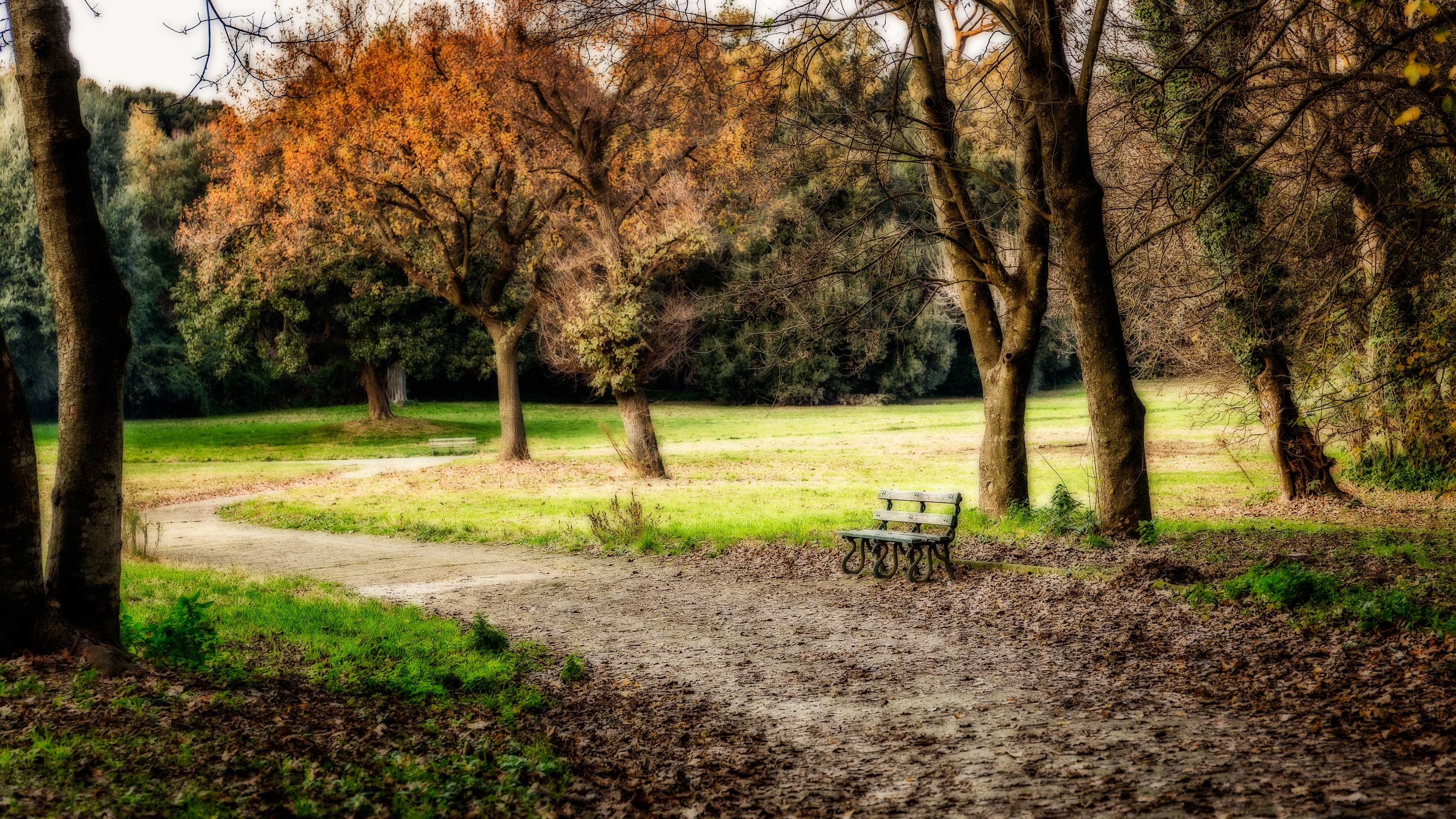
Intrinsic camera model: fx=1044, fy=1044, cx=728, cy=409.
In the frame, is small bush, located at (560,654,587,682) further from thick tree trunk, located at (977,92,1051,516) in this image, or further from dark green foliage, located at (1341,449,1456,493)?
dark green foliage, located at (1341,449,1456,493)

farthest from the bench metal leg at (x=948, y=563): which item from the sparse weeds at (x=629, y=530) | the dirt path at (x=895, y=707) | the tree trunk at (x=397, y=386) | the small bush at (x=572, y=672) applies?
the tree trunk at (x=397, y=386)

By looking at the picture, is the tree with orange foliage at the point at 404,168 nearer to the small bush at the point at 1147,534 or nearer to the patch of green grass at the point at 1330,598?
the small bush at the point at 1147,534

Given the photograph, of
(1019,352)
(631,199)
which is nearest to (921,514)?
(1019,352)

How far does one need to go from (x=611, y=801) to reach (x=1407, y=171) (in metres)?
12.0

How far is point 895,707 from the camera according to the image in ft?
20.6

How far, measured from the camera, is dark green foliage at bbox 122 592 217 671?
637 centimetres

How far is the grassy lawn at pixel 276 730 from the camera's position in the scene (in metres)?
4.29

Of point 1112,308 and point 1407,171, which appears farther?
point 1407,171

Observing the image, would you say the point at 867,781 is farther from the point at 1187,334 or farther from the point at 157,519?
the point at 157,519

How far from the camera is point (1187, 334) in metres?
15.9

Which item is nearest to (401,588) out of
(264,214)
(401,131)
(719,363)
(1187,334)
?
(1187,334)

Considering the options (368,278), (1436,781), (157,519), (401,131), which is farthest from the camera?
(368,278)

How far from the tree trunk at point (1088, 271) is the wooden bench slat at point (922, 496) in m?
1.70

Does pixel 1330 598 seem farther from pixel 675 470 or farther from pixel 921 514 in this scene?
pixel 675 470
